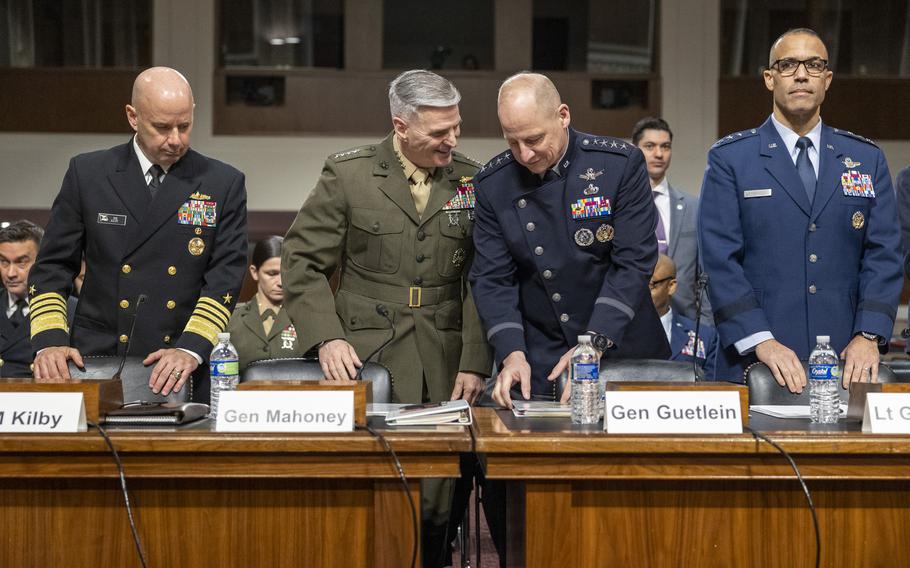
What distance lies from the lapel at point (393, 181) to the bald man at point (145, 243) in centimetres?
40

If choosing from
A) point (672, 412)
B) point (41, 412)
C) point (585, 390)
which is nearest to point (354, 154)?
point (585, 390)

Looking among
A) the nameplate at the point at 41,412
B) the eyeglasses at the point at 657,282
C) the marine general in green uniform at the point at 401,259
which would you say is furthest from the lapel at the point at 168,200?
the eyeglasses at the point at 657,282

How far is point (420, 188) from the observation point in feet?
9.43

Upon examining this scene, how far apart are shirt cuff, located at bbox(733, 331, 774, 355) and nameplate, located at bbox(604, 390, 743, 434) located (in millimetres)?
680

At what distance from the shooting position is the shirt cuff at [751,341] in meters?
2.58

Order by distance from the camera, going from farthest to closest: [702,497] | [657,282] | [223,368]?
[657,282], [223,368], [702,497]

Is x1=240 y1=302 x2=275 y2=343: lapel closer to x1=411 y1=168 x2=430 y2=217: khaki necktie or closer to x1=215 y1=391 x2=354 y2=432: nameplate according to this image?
x1=411 y1=168 x2=430 y2=217: khaki necktie

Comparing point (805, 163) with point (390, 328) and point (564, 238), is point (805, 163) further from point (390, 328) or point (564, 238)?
point (390, 328)

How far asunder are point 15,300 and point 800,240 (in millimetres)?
2744

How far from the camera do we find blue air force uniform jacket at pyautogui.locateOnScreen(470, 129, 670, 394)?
2.71 m

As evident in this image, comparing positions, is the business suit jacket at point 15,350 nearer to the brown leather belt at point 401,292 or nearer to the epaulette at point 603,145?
the brown leather belt at point 401,292

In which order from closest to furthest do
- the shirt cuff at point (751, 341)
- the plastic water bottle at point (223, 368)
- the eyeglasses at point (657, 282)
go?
the plastic water bottle at point (223, 368)
the shirt cuff at point (751, 341)
the eyeglasses at point (657, 282)

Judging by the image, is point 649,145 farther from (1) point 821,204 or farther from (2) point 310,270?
(2) point 310,270

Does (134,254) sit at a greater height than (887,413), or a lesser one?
greater
